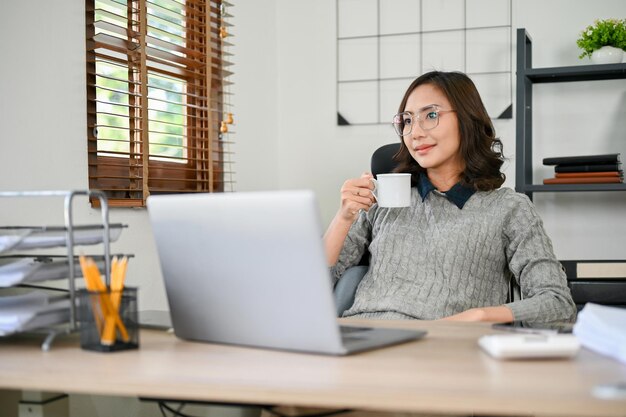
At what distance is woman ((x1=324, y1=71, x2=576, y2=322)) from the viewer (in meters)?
1.74

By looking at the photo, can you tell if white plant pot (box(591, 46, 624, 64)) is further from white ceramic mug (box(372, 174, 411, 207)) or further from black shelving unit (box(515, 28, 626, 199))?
white ceramic mug (box(372, 174, 411, 207))

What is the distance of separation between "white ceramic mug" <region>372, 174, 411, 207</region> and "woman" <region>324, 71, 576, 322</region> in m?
0.11

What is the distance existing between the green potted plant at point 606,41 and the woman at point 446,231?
4.33ft

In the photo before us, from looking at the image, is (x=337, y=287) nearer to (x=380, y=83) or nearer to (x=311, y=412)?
(x=311, y=412)

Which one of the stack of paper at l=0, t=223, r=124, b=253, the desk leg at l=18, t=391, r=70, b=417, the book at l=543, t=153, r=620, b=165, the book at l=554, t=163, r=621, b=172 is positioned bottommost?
the desk leg at l=18, t=391, r=70, b=417

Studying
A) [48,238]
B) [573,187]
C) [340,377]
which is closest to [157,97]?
[48,238]

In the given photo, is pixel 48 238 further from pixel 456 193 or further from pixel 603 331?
pixel 456 193

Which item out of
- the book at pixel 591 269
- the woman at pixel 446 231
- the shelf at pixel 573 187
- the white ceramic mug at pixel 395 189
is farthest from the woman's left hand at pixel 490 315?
the shelf at pixel 573 187

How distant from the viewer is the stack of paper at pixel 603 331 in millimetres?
996

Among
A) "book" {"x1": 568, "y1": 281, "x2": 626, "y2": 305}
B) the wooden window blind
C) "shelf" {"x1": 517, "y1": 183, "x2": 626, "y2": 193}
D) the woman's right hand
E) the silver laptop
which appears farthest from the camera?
"shelf" {"x1": 517, "y1": 183, "x2": 626, "y2": 193}

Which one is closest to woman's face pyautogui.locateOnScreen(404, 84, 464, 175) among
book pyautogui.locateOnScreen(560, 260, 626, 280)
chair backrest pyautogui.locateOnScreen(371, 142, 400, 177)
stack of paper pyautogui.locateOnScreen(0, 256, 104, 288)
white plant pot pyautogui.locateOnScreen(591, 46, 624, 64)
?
chair backrest pyautogui.locateOnScreen(371, 142, 400, 177)

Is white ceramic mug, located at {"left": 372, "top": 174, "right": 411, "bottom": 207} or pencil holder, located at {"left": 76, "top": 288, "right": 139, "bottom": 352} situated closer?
pencil holder, located at {"left": 76, "top": 288, "right": 139, "bottom": 352}

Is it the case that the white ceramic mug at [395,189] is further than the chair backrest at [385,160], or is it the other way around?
the chair backrest at [385,160]

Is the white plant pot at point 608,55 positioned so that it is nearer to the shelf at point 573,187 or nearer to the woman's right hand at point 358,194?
the shelf at point 573,187
